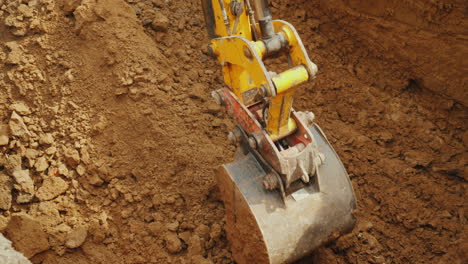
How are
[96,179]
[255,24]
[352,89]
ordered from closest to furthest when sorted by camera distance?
[255,24] → [96,179] → [352,89]

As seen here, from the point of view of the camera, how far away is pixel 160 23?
14.1ft

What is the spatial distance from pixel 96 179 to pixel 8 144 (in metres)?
0.85

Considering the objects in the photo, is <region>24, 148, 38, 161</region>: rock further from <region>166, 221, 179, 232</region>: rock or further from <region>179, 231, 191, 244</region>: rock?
<region>179, 231, 191, 244</region>: rock

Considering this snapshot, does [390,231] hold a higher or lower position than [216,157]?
lower

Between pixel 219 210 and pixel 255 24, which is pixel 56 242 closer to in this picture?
pixel 219 210

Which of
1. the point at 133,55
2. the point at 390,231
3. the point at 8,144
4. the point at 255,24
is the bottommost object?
the point at 390,231

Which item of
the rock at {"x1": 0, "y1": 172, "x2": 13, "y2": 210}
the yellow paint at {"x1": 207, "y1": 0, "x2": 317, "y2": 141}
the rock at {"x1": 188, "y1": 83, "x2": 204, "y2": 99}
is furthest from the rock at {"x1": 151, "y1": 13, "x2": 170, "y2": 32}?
the rock at {"x1": 0, "y1": 172, "x2": 13, "y2": 210}

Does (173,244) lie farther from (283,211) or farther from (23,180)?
(23,180)

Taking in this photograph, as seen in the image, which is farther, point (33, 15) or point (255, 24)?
point (33, 15)

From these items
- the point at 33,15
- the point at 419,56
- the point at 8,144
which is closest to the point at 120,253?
the point at 8,144

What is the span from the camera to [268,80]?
2.48 metres

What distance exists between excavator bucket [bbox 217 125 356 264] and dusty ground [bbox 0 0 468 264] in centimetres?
40

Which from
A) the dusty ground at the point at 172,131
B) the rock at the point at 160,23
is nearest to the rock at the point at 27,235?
the dusty ground at the point at 172,131

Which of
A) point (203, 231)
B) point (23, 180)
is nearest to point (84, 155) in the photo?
point (23, 180)
